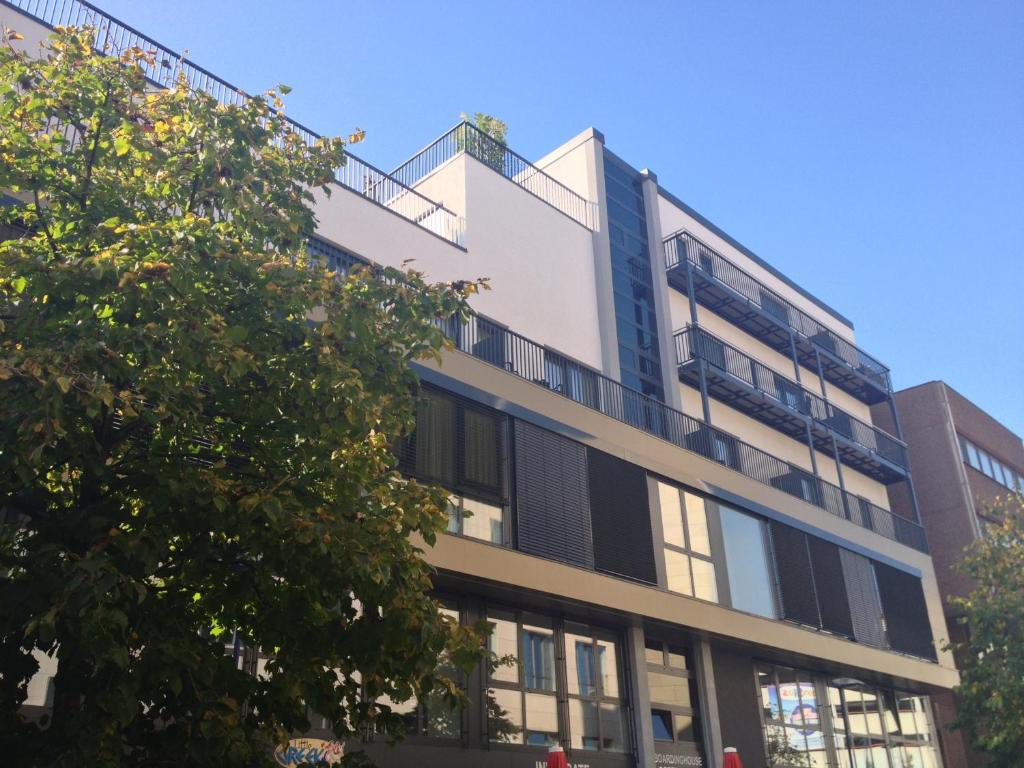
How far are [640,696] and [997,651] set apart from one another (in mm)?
9820

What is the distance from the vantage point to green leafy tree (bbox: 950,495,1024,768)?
21859 mm

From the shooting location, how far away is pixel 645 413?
21734 millimetres

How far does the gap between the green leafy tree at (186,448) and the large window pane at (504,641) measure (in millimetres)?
7968

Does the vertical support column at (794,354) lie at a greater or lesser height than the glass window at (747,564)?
greater

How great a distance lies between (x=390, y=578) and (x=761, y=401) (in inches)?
856

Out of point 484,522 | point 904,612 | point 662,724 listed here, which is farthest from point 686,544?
point 904,612

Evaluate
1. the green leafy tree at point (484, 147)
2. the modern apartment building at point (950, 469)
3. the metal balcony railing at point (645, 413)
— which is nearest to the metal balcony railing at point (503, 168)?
the green leafy tree at point (484, 147)

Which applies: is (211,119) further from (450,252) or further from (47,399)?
(450,252)

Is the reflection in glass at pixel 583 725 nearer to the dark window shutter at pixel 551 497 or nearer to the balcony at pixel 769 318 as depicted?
the dark window shutter at pixel 551 497

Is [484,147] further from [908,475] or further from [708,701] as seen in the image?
[908,475]

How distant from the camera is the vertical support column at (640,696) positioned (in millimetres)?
18016

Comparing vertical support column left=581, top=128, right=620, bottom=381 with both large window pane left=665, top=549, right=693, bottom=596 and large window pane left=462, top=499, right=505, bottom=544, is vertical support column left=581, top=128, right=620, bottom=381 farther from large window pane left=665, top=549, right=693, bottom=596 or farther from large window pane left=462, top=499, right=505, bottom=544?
large window pane left=462, top=499, right=505, bottom=544

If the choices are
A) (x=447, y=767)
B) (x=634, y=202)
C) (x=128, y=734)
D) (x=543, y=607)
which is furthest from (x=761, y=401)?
(x=128, y=734)

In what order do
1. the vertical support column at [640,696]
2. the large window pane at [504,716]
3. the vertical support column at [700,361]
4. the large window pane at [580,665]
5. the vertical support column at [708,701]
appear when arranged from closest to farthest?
the large window pane at [504,716] → the large window pane at [580,665] → the vertical support column at [640,696] → the vertical support column at [708,701] → the vertical support column at [700,361]
